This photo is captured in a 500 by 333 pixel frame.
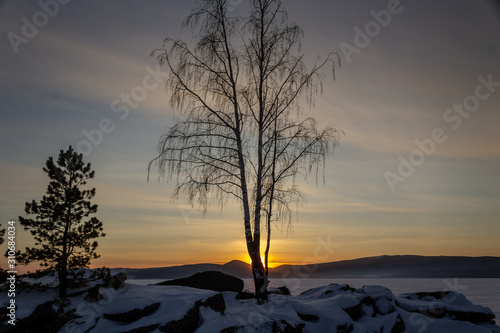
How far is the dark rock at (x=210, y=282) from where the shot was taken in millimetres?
20766

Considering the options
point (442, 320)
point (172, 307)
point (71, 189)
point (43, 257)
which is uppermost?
→ point (71, 189)

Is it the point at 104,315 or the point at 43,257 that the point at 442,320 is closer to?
the point at 104,315

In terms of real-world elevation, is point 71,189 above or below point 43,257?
above

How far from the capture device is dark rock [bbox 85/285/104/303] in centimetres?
1686

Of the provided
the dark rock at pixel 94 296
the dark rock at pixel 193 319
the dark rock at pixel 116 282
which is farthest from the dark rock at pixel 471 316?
the dark rock at pixel 94 296

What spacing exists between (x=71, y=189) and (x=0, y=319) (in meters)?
6.79

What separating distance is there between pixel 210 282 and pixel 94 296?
243 inches

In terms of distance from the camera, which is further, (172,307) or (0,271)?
(0,271)

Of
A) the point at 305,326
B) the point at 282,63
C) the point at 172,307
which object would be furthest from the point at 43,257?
the point at 282,63

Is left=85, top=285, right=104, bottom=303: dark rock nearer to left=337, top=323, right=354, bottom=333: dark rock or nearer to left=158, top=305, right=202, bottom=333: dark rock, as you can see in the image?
left=158, top=305, right=202, bottom=333: dark rock

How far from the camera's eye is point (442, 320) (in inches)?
713

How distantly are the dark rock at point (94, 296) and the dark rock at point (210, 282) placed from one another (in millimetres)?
4065

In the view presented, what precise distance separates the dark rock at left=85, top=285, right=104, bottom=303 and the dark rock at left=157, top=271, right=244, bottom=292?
407 cm

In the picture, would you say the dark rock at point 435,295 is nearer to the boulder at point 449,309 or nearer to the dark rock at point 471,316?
the boulder at point 449,309
